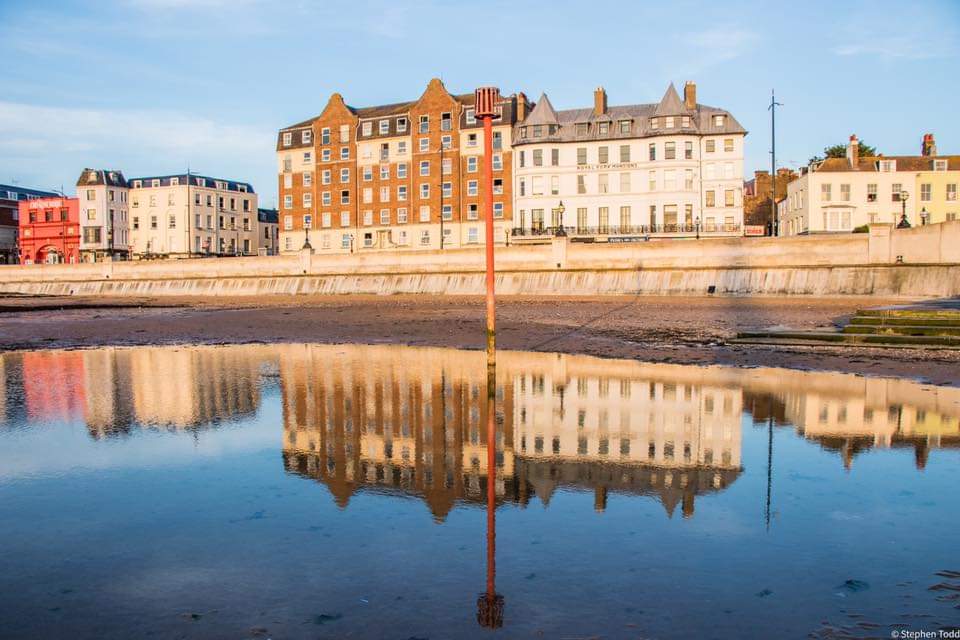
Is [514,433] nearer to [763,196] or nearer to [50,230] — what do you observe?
[763,196]

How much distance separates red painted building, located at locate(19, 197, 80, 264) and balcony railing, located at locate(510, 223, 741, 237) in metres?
72.3

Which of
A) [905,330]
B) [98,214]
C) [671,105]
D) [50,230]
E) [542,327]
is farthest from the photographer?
[50,230]

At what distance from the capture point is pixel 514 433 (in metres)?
10.1

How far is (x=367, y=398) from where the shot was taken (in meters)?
12.8

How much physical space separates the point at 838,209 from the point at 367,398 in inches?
2805

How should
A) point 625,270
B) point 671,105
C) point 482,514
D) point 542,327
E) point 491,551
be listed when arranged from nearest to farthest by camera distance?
point 491,551 → point 482,514 → point 542,327 → point 625,270 → point 671,105

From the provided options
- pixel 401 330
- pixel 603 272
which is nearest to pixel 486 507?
pixel 401 330

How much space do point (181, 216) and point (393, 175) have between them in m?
40.4

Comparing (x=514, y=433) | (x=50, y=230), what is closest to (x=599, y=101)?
(x=514, y=433)

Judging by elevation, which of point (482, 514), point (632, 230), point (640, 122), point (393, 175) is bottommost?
point (482, 514)

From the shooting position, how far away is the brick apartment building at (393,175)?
77562 millimetres

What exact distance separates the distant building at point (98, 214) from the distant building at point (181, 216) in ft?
8.50

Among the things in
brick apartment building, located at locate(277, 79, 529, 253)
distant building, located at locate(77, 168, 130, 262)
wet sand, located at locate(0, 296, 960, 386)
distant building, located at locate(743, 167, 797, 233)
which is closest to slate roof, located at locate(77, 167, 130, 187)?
distant building, located at locate(77, 168, 130, 262)

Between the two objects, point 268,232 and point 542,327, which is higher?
point 268,232
